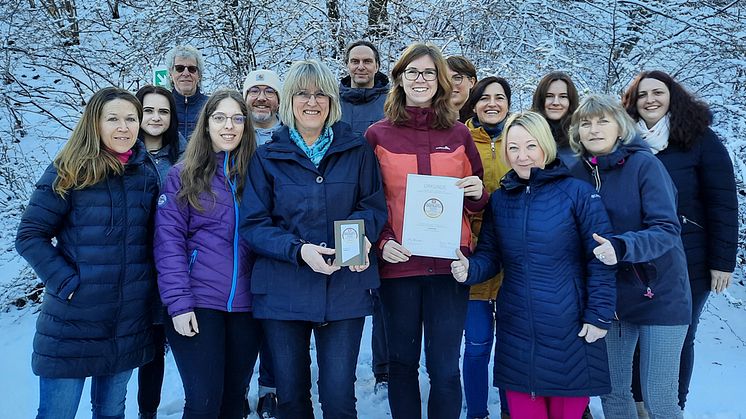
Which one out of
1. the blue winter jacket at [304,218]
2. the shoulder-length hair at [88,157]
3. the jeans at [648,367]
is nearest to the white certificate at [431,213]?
the blue winter jacket at [304,218]

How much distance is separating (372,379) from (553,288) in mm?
2335

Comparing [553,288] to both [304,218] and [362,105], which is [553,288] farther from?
Result: [362,105]

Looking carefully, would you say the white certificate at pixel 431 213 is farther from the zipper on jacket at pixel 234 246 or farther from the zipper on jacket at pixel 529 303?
the zipper on jacket at pixel 234 246

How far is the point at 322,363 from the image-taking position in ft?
8.75

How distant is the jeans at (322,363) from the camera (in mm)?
2621

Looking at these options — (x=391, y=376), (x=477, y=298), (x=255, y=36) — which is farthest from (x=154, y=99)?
(x=255, y=36)

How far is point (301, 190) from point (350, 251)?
427 millimetres

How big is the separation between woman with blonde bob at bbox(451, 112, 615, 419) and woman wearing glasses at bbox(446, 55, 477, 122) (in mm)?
1206

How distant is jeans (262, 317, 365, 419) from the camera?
8.60 ft

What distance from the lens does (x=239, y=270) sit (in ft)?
8.93

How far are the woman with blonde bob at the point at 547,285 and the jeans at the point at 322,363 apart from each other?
0.70m

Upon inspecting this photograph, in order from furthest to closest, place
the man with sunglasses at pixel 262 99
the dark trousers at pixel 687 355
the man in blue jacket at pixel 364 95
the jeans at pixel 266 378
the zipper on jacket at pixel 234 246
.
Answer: the man in blue jacket at pixel 364 95, the man with sunglasses at pixel 262 99, the jeans at pixel 266 378, the dark trousers at pixel 687 355, the zipper on jacket at pixel 234 246

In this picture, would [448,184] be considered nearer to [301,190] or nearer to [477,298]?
[301,190]

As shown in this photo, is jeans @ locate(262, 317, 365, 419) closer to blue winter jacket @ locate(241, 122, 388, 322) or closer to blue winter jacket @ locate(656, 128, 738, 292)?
blue winter jacket @ locate(241, 122, 388, 322)
